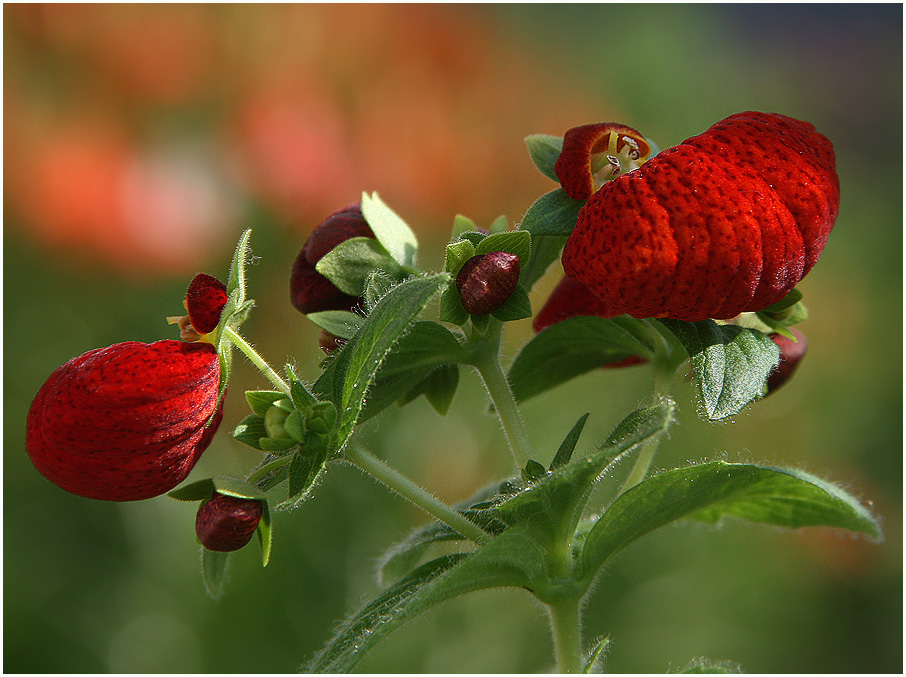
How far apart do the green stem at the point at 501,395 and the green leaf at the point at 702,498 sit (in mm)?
69

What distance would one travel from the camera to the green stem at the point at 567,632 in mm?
554

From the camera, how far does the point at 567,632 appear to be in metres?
0.56

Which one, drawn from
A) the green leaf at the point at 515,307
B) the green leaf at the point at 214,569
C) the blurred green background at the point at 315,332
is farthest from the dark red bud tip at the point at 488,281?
the blurred green background at the point at 315,332

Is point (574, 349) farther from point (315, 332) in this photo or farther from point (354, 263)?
point (315, 332)

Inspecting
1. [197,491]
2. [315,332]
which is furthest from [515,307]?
[315,332]

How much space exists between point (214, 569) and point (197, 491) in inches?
3.0

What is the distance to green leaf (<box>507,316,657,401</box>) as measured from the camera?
60 cm

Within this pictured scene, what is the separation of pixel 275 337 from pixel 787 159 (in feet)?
5.62

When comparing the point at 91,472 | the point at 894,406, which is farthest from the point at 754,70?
the point at 91,472

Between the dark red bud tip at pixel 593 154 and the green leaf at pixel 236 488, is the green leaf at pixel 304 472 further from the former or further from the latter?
the dark red bud tip at pixel 593 154

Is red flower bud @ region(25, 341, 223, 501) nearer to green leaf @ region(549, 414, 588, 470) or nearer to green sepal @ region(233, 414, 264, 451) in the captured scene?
green sepal @ region(233, 414, 264, 451)

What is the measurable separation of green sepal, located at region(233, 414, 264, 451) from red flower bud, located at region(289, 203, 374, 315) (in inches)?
4.2

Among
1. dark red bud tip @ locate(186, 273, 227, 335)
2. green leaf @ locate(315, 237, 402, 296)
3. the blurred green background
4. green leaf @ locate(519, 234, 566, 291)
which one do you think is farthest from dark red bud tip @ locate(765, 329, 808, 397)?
the blurred green background

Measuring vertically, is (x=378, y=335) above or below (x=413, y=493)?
above
